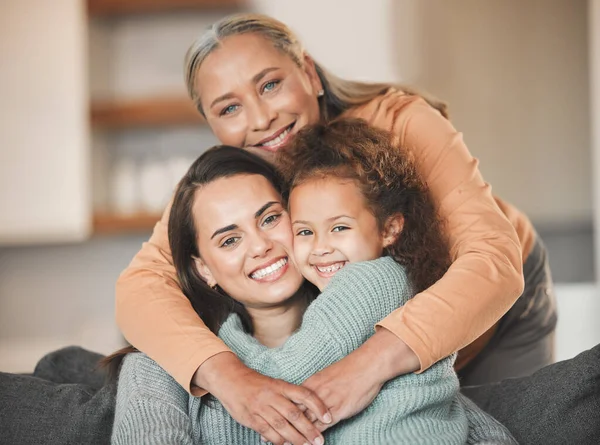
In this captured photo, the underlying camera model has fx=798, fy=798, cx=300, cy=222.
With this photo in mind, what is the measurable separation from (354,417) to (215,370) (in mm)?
250

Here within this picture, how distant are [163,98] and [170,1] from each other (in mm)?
497

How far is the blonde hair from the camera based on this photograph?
1.86m

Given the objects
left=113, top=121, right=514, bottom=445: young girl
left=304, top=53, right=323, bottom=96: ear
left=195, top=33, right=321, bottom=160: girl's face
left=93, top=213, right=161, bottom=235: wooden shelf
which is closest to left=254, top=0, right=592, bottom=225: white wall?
left=93, top=213, right=161, bottom=235: wooden shelf

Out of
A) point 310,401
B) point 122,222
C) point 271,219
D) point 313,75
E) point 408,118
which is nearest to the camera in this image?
point 310,401

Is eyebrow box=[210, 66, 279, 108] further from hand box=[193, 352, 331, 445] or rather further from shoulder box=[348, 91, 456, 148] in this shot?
hand box=[193, 352, 331, 445]

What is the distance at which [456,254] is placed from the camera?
152cm

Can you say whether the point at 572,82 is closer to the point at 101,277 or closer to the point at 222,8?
the point at 222,8

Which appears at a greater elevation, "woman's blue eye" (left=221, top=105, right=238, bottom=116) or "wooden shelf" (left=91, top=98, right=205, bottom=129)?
"woman's blue eye" (left=221, top=105, right=238, bottom=116)

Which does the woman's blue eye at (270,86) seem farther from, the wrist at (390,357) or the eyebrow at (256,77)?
the wrist at (390,357)

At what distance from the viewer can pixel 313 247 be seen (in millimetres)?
1521

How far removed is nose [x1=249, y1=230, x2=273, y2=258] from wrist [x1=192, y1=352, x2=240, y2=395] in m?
0.23

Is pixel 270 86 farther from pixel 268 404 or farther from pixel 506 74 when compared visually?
pixel 506 74

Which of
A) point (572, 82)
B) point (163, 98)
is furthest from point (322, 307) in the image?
point (572, 82)

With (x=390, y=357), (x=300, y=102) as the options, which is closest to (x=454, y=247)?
(x=390, y=357)
